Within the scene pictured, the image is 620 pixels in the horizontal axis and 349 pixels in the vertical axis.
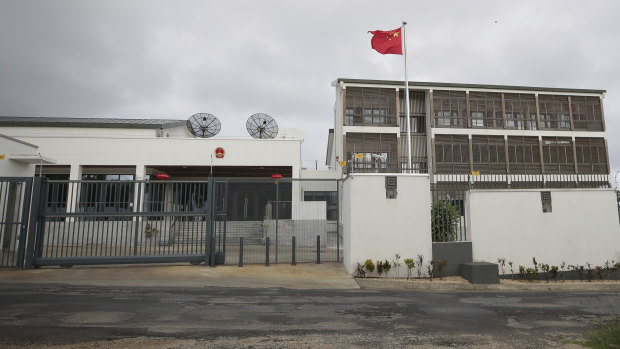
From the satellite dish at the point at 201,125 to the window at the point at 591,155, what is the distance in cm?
3248

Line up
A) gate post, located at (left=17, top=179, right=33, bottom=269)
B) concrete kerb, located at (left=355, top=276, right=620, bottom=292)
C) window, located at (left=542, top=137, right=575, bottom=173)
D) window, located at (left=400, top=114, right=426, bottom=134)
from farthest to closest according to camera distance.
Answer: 1. window, located at (left=400, top=114, right=426, bottom=134)
2. window, located at (left=542, top=137, right=575, bottom=173)
3. gate post, located at (left=17, top=179, right=33, bottom=269)
4. concrete kerb, located at (left=355, top=276, right=620, bottom=292)

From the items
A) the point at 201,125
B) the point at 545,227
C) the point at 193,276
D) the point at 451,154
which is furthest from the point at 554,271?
the point at 201,125

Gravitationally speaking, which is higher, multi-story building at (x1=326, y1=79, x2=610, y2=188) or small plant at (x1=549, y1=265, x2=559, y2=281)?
multi-story building at (x1=326, y1=79, x2=610, y2=188)

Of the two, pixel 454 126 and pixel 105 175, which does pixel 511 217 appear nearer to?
pixel 454 126

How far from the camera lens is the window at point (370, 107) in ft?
103

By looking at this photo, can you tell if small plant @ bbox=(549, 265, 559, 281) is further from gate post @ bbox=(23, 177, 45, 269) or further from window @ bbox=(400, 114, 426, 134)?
window @ bbox=(400, 114, 426, 134)

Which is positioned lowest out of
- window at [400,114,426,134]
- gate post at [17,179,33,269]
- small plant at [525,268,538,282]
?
small plant at [525,268,538,282]

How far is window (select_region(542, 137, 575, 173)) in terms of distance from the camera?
3269 centimetres

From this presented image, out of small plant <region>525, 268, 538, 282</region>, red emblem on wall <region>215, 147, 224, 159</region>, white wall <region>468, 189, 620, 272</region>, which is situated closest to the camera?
small plant <region>525, 268, 538, 282</region>

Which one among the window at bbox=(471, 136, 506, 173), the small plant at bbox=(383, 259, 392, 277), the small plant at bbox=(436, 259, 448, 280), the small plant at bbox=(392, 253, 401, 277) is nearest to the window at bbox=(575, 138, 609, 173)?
the window at bbox=(471, 136, 506, 173)

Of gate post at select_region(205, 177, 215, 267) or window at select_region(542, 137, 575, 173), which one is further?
window at select_region(542, 137, 575, 173)

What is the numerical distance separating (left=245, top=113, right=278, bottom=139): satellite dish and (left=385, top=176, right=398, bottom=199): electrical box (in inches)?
851

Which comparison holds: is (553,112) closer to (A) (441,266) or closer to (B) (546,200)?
(B) (546,200)

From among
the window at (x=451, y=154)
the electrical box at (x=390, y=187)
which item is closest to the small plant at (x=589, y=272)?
A: the electrical box at (x=390, y=187)
